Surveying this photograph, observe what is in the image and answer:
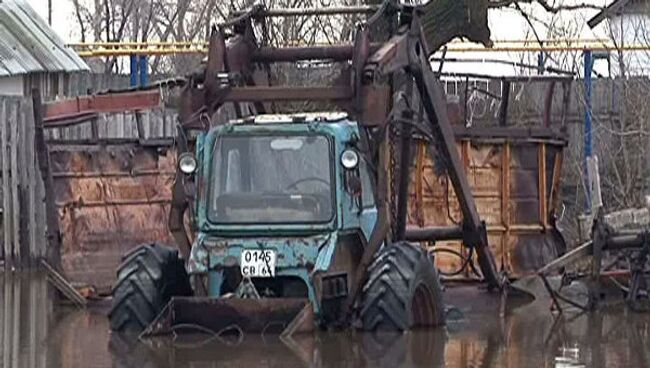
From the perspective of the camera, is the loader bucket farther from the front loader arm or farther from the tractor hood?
the front loader arm

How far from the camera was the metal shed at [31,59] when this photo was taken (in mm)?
32750

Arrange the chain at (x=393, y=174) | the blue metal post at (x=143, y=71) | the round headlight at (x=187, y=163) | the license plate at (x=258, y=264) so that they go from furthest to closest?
the blue metal post at (x=143, y=71), the chain at (x=393, y=174), the round headlight at (x=187, y=163), the license plate at (x=258, y=264)

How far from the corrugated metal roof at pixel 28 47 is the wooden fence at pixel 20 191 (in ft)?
23.9

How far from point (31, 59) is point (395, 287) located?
Result: 763 inches

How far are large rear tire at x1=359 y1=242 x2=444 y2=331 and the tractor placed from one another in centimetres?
1

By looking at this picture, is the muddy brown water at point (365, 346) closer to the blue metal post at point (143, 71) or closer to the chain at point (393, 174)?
the chain at point (393, 174)

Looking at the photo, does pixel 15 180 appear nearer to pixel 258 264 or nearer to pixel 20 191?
pixel 20 191

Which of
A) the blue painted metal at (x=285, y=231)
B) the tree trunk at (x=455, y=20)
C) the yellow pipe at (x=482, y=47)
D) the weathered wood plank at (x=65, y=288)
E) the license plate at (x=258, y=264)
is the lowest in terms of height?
the weathered wood plank at (x=65, y=288)

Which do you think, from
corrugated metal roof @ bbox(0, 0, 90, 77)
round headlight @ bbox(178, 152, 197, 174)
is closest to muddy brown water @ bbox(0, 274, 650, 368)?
round headlight @ bbox(178, 152, 197, 174)

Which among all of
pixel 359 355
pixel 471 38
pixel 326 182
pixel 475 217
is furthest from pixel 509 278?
pixel 359 355

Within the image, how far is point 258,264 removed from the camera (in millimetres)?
15445

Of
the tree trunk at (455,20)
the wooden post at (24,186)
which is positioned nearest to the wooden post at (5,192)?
the wooden post at (24,186)

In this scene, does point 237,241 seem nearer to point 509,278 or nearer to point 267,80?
point 267,80

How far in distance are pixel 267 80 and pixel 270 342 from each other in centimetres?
408
